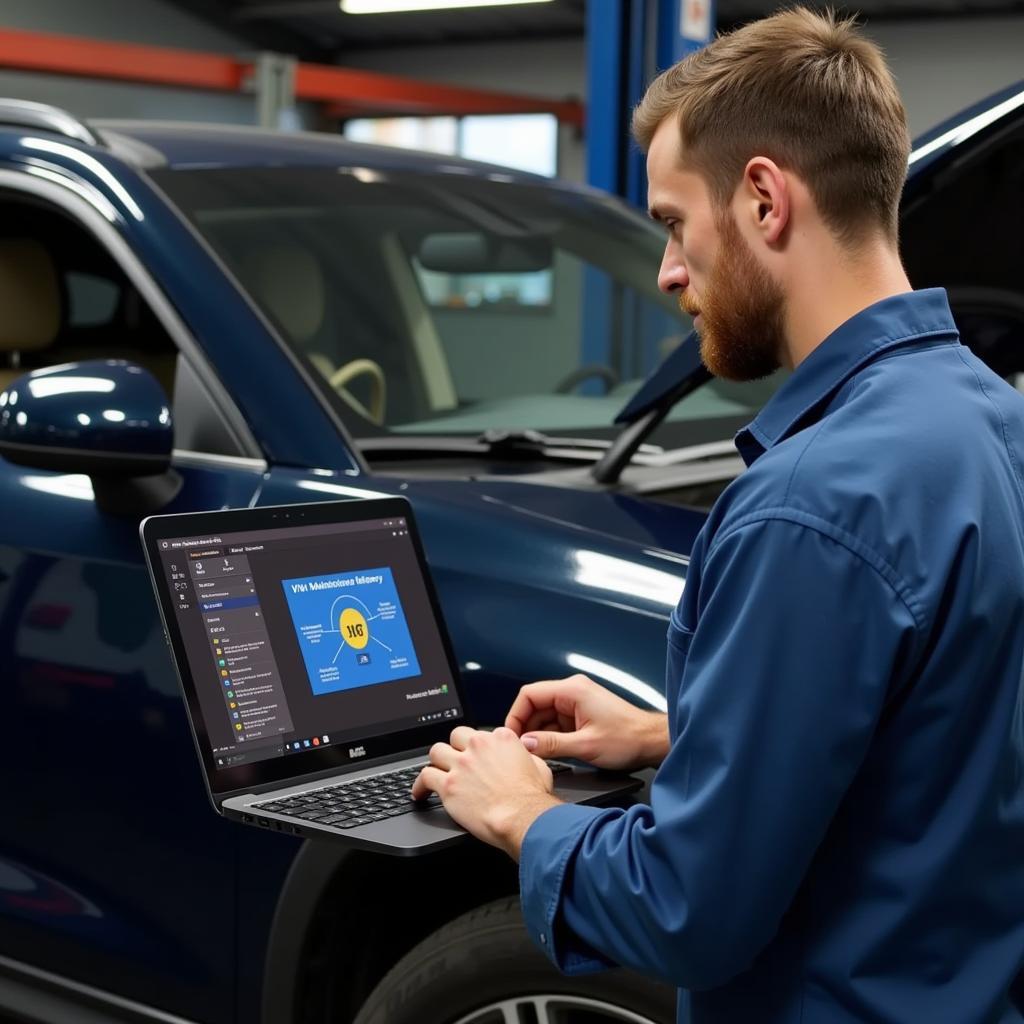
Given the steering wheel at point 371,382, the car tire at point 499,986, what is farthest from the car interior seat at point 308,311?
the car tire at point 499,986

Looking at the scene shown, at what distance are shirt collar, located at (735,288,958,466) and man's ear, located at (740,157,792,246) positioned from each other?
10cm

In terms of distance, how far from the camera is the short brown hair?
4.42ft

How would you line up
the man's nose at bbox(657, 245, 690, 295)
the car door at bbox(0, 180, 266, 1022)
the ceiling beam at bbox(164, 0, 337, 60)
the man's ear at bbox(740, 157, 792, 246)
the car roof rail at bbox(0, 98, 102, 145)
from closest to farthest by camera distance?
1. the man's ear at bbox(740, 157, 792, 246)
2. the man's nose at bbox(657, 245, 690, 295)
3. the car door at bbox(0, 180, 266, 1022)
4. the car roof rail at bbox(0, 98, 102, 145)
5. the ceiling beam at bbox(164, 0, 337, 60)

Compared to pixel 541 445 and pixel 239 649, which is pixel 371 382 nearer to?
pixel 541 445

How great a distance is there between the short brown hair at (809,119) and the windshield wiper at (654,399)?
709 millimetres

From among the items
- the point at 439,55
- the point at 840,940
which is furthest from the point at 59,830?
the point at 439,55

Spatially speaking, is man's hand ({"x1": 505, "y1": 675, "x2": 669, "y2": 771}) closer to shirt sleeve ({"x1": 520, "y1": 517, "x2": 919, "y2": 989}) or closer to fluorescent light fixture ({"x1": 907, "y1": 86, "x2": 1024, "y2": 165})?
shirt sleeve ({"x1": 520, "y1": 517, "x2": 919, "y2": 989})

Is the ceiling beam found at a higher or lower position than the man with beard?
higher

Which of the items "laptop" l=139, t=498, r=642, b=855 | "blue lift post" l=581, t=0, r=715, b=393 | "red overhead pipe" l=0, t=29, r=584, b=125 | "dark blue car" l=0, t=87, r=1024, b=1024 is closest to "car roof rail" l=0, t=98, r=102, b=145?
"dark blue car" l=0, t=87, r=1024, b=1024

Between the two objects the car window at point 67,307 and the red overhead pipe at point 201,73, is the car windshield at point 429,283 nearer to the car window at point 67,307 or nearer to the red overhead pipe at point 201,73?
the car window at point 67,307

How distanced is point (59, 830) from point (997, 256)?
1.64m

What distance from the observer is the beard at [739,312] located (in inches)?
54.3

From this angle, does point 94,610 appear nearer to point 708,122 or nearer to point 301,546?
point 301,546

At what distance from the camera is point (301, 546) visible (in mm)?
1967
